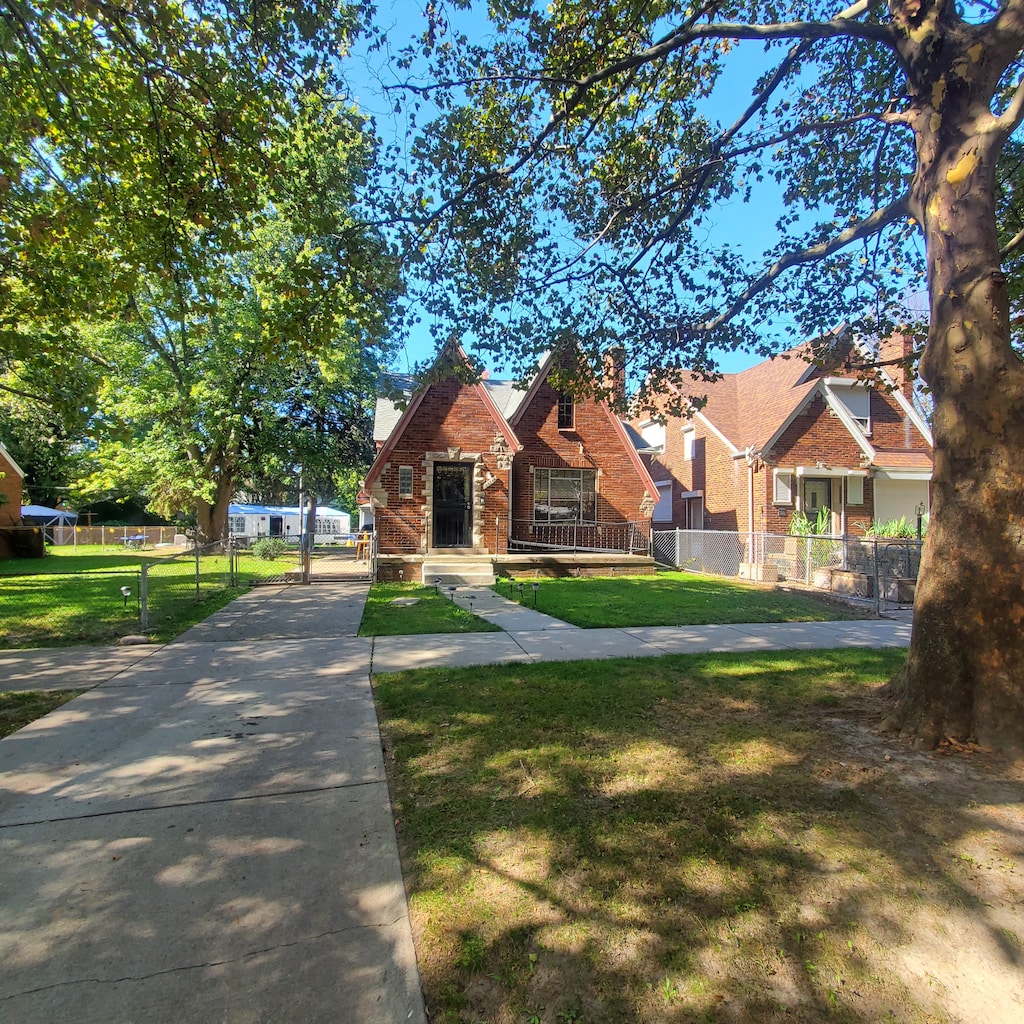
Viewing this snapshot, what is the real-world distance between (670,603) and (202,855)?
9759mm

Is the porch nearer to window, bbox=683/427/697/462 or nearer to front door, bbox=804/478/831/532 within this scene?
front door, bbox=804/478/831/532

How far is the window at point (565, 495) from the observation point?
747 inches

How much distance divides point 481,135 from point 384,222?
1.64 metres

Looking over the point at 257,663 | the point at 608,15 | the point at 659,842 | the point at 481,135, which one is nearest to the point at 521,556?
the point at 257,663

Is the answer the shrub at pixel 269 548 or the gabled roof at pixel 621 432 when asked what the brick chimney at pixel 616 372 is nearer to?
the gabled roof at pixel 621 432

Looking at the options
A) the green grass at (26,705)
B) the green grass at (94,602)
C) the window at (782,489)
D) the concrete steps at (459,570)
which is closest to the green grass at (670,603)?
the concrete steps at (459,570)

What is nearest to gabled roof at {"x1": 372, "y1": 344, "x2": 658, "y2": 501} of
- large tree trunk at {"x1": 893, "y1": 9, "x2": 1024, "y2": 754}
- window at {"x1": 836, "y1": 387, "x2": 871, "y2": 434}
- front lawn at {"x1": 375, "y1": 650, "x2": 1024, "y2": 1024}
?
window at {"x1": 836, "y1": 387, "x2": 871, "y2": 434}

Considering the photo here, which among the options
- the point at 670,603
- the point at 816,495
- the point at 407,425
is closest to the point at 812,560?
the point at 670,603

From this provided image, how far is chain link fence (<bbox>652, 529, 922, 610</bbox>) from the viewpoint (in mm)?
11883

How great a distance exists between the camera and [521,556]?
1698 centimetres

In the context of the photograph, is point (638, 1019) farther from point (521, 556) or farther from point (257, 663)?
point (521, 556)

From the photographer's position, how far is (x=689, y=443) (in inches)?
919

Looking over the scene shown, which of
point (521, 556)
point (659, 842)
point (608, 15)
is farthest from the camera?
point (521, 556)

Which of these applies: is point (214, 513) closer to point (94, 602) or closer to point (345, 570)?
point (345, 570)
